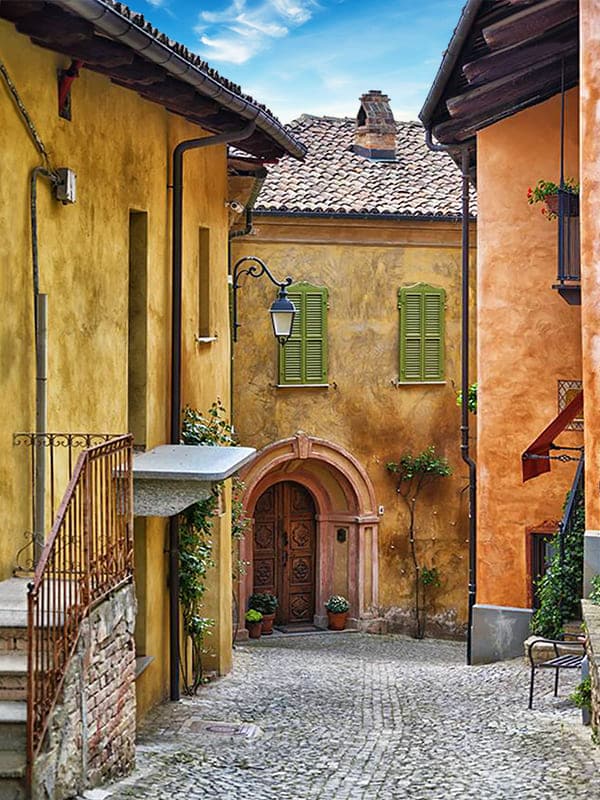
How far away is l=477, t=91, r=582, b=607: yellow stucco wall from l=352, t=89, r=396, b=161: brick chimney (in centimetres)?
807

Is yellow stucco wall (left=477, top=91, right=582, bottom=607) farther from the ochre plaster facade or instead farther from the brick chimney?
the brick chimney

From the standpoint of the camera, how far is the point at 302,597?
2386cm

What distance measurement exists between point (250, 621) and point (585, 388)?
38.9 ft

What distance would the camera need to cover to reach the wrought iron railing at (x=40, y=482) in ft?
29.5

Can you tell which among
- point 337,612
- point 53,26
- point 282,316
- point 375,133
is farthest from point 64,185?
point 375,133

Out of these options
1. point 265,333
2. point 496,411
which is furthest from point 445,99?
point 265,333

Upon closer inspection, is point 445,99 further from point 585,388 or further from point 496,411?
point 585,388

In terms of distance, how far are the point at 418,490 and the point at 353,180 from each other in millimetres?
5797

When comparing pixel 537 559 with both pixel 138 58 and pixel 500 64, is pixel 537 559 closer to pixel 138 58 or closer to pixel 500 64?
pixel 500 64

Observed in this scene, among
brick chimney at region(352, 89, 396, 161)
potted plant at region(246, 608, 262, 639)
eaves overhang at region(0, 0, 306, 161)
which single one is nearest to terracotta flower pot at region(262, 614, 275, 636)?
potted plant at region(246, 608, 262, 639)

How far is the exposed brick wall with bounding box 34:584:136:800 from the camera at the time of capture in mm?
7109

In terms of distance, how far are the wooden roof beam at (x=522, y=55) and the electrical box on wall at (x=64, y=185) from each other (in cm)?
719

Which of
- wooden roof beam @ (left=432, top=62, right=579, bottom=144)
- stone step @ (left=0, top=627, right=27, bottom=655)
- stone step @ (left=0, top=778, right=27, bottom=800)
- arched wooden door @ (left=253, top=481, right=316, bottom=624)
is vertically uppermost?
wooden roof beam @ (left=432, top=62, right=579, bottom=144)

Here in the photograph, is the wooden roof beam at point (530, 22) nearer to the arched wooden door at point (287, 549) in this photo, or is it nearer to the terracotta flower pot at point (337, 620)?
the arched wooden door at point (287, 549)
